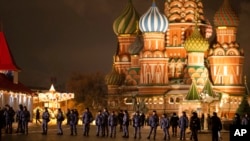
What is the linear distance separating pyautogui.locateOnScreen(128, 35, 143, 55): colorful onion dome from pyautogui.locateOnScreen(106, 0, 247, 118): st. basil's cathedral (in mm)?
118

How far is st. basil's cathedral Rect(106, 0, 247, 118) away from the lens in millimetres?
96625

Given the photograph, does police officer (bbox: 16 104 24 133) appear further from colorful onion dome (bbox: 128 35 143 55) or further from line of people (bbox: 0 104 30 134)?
colorful onion dome (bbox: 128 35 143 55)

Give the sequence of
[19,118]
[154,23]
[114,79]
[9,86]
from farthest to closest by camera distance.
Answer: [114,79] → [154,23] → [9,86] → [19,118]

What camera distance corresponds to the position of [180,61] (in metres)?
100

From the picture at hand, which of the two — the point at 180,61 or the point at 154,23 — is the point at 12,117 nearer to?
the point at 154,23

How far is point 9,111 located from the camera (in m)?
44.7

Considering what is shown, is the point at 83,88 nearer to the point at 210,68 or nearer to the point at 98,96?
the point at 98,96

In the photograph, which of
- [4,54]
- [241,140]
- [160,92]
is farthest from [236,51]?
[241,140]

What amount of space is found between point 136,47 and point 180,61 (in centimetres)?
778

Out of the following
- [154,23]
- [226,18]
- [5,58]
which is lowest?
[5,58]

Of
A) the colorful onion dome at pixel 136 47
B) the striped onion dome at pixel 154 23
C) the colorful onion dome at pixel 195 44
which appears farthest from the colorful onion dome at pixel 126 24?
the colorful onion dome at pixel 195 44

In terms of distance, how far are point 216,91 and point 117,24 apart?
812 inches

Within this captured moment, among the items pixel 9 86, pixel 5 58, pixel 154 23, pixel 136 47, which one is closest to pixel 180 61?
pixel 154 23

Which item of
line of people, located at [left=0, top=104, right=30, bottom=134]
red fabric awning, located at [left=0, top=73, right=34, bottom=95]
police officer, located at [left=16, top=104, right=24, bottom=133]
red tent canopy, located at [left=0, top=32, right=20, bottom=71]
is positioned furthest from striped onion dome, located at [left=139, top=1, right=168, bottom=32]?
line of people, located at [left=0, top=104, right=30, bottom=134]
